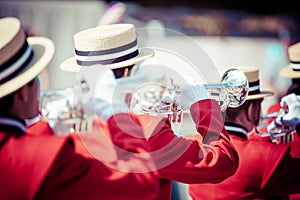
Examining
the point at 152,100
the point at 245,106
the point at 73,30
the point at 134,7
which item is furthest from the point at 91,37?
the point at 134,7

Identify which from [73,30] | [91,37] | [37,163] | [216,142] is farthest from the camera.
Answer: [73,30]

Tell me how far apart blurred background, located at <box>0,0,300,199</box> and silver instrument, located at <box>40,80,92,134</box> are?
8.37 ft

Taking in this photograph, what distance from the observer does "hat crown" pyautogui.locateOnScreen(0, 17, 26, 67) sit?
5.07 feet

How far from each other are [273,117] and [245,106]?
0.13 m

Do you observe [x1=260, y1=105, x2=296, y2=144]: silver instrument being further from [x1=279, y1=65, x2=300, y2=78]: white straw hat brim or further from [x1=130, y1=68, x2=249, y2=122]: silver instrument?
[x1=130, y1=68, x2=249, y2=122]: silver instrument

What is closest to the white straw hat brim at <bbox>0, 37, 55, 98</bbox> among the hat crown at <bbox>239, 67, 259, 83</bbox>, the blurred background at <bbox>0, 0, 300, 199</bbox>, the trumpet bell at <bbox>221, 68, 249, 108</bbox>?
the trumpet bell at <bbox>221, 68, 249, 108</bbox>

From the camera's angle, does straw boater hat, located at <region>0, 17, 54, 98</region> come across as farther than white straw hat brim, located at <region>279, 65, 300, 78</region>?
No

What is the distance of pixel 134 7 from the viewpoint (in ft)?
18.7

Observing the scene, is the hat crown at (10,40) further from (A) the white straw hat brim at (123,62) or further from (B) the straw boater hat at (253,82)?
(B) the straw boater hat at (253,82)

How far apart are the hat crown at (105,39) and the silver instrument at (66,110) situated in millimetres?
229

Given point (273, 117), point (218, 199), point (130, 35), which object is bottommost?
point (218, 199)

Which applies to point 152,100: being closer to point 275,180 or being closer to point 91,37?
point 91,37

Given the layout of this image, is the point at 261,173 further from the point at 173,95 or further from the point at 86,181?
the point at 86,181

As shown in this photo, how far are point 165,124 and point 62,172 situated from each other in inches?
13.6
